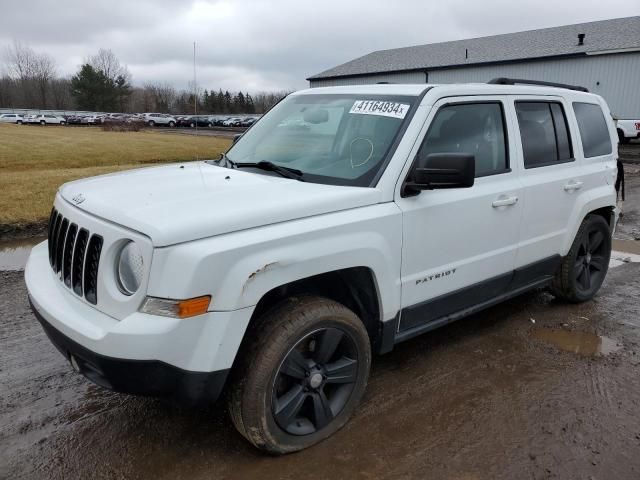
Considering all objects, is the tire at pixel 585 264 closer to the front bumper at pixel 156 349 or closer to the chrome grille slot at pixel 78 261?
the front bumper at pixel 156 349

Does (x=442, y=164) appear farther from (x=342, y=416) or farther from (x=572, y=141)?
(x=572, y=141)

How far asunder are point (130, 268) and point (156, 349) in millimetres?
411

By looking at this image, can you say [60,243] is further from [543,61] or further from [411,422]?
[543,61]

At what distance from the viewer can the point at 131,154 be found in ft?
67.1

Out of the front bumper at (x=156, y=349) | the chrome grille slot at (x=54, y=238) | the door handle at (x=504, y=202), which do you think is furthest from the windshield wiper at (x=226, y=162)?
the door handle at (x=504, y=202)

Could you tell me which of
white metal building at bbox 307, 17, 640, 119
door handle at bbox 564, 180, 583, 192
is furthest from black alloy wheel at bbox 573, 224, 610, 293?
white metal building at bbox 307, 17, 640, 119

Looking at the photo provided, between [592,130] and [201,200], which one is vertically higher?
[592,130]

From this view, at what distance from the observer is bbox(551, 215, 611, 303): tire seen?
4.69 metres

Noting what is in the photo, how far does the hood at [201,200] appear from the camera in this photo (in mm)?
2381

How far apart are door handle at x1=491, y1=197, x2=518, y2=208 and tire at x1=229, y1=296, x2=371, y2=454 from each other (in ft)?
4.45

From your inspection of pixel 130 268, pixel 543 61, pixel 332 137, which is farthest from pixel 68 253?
pixel 543 61

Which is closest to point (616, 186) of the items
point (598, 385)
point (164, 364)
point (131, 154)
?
point (598, 385)

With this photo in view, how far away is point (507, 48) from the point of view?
3656cm

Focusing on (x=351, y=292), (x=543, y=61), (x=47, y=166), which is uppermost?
(x=543, y=61)
